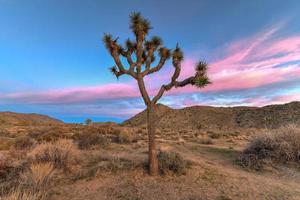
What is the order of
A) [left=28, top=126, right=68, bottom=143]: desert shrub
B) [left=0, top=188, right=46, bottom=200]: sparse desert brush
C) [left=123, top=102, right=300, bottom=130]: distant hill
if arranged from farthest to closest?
[left=123, top=102, right=300, bottom=130]: distant hill, [left=28, top=126, right=68, bottom=143]: desert shrub, [left=0, top=188, right=46, bottom=200]: sparse desert brush

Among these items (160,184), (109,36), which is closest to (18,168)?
(160,184)

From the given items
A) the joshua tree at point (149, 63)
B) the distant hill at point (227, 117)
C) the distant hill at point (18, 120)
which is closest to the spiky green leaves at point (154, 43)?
the joshua tree at point (149, 63)

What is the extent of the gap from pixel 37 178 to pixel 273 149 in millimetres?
8923

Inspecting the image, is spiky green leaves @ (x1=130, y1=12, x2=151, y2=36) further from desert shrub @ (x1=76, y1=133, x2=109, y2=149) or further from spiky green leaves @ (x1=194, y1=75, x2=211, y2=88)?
desert shrub @ (x1=76, y1=133, x2=109, y2=149)

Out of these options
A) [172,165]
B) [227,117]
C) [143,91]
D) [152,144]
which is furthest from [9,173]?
[227,117]

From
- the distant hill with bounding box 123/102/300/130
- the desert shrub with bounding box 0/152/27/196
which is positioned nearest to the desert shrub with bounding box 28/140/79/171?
the desert shrub with bounding box 0/152/27/196

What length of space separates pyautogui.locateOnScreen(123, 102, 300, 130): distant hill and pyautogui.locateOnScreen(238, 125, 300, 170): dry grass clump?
34069 millimetres

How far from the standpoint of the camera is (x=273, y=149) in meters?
10.7

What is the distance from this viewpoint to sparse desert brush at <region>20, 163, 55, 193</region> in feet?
23.5

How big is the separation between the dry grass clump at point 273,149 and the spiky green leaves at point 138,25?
640 centimetres

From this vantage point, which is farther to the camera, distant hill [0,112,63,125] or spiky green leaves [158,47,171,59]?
distant hill [0,112,63,125]

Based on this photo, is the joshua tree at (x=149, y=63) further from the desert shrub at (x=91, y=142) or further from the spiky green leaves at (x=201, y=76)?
the desert shrub at (x=91, y=142)

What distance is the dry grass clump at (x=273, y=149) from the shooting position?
33.4 ft

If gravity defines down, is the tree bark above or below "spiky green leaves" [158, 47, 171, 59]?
below
